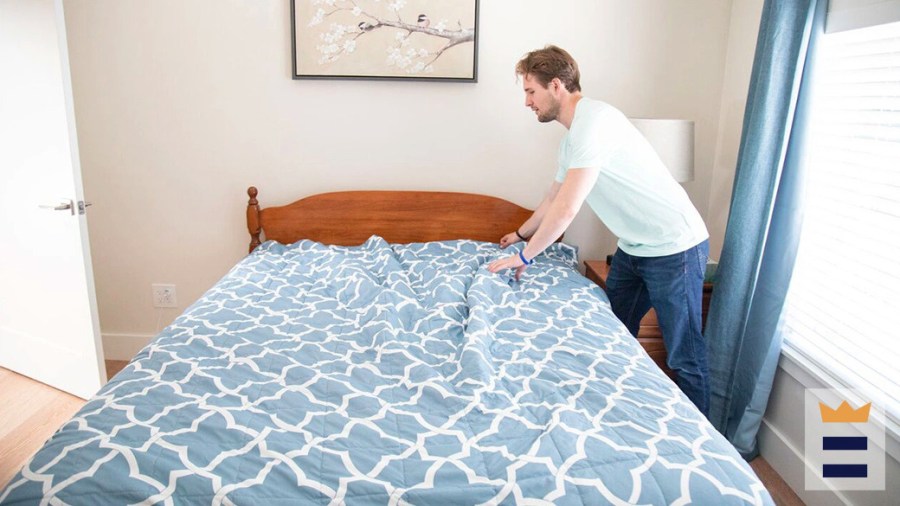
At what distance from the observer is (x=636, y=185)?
2092mm

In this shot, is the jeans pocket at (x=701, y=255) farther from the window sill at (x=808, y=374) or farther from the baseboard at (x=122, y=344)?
the baseboard at (x=122, y=344)

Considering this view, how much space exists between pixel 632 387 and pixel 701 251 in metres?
0.75

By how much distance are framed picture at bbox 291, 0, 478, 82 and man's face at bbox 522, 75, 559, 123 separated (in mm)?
702

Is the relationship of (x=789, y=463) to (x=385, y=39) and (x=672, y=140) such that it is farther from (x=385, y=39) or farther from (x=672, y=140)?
(x=385, y=39)

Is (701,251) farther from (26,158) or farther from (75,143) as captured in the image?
(26,158)

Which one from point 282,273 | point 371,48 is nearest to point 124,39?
point 371,48

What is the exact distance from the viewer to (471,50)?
2797 millimetres

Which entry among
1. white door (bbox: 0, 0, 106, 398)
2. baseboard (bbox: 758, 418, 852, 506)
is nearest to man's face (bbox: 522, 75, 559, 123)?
baseboard (bbox: 758, 418, 852, 506)

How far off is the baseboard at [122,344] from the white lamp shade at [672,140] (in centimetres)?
257

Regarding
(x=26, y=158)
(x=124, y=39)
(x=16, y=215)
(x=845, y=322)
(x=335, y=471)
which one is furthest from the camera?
(x=124, y=39)

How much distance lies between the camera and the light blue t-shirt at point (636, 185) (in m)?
2.01

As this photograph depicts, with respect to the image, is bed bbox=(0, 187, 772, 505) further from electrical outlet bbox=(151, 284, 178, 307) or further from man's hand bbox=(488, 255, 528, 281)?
electrical outlet bbox=(151, 284, 178, 307)

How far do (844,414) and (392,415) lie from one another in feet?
4.84

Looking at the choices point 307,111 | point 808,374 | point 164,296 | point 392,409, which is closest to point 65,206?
point 164,296
